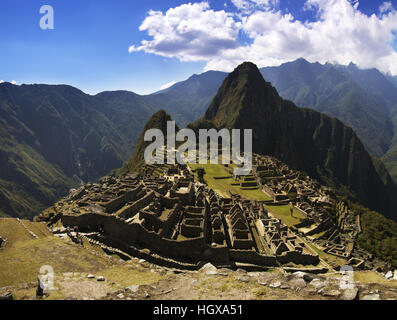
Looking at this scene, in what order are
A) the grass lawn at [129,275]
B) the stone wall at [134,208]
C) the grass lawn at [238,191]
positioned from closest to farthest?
the grass lawn at [129,275]
the stone wall at [134,208]
the grass lawn at [238,191]

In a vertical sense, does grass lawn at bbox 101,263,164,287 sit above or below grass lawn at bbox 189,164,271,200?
above

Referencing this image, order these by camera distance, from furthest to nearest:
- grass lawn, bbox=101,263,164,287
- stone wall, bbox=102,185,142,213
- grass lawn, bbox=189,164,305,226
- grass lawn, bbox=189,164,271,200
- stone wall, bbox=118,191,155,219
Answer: grass lawn, bbox=189,164,271,200, grass lawn, bbox=189,164,305,226, stone wall, bbox=102,185,142,213, stone wall, bbox=118,191,155,219, grass lawn, bbox=101,263,164,287

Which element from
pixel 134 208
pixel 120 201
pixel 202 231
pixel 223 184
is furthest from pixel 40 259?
pixel 223 184

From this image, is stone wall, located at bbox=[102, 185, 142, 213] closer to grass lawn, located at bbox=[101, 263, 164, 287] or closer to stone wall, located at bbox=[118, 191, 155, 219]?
stone wall, located at bbox=[118, 191, 155, 219]

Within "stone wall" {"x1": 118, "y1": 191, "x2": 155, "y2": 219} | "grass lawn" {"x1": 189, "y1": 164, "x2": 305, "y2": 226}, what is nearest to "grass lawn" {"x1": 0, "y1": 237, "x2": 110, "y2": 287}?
"stone wall" {"x1": 118, "y1": 191, "x2": 155, "y2": 219}

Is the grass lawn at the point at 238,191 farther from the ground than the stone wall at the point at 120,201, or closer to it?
closer to it

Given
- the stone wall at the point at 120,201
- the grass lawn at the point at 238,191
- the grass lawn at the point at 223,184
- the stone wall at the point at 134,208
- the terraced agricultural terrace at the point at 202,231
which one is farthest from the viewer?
the grass lawn at the point at 223,184

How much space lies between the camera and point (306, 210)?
55344 millimetres

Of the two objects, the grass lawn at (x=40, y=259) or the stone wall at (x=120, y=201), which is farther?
the stone wall at (x=120, y=201)

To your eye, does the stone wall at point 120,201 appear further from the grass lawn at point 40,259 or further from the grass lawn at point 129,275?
the grass lawn at point 129,275

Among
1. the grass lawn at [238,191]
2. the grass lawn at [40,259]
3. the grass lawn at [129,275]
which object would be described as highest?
the grass lawn at [40,259]

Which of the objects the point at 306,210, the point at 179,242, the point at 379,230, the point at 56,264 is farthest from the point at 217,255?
the point at 379,230

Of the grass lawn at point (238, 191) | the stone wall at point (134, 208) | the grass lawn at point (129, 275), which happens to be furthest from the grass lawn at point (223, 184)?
the grass lawn at point (129, 275)
